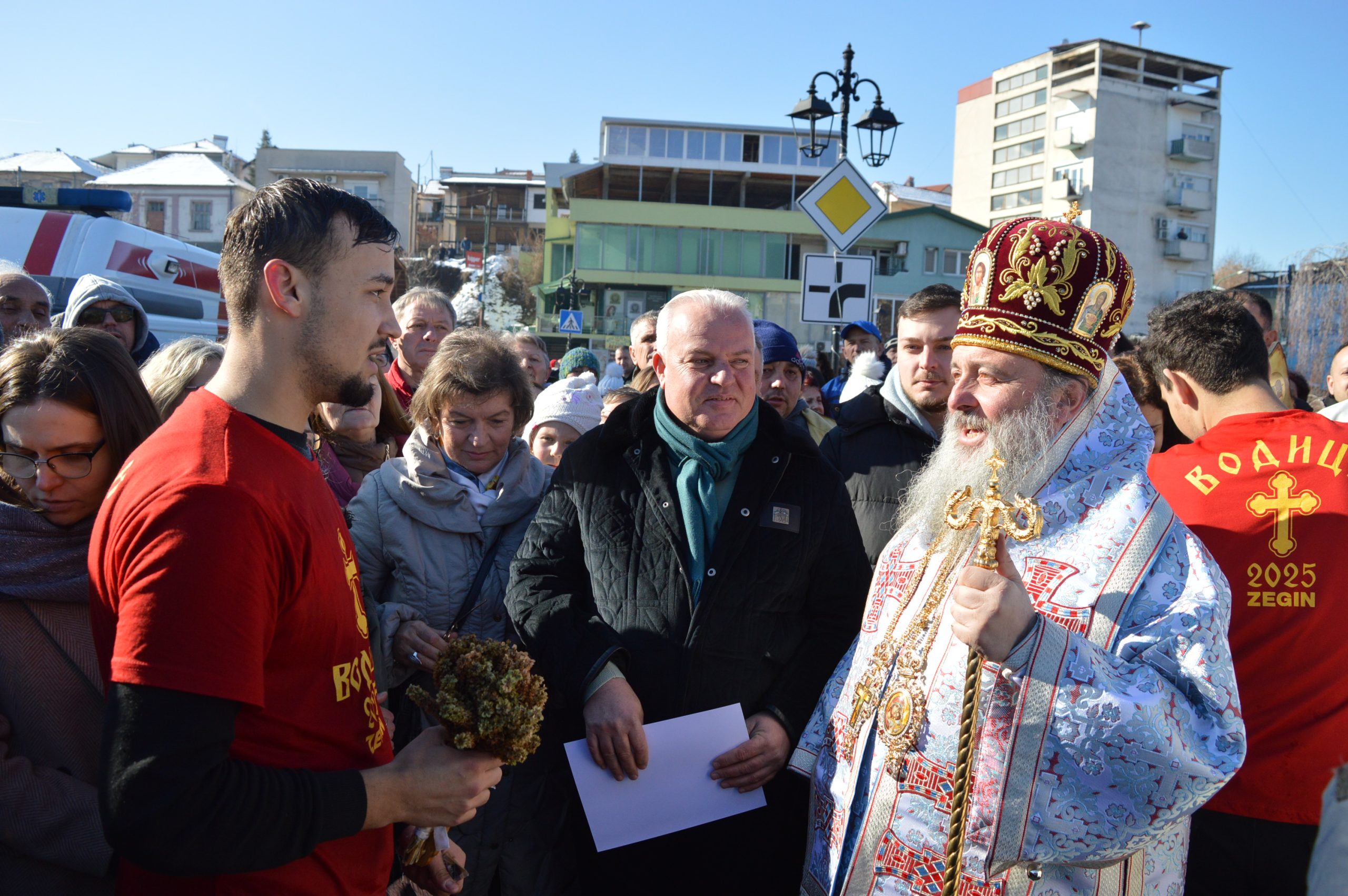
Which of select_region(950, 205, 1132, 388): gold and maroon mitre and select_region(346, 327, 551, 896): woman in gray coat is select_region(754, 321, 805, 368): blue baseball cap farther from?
select_region(950, 205, 1132, 388): gold and maroon mitre

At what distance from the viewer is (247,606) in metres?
1.59

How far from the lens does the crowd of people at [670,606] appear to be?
167cm

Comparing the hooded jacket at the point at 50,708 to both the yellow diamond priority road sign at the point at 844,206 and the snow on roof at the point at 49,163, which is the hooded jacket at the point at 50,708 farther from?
the snow on roof at the point at 49,163

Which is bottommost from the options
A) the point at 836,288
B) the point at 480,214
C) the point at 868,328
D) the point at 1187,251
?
the point at 868,328

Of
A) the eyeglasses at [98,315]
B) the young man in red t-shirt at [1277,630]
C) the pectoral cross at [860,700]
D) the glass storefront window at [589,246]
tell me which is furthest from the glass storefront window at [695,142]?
the pectoral cross at [860,700]

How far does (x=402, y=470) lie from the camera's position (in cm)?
350

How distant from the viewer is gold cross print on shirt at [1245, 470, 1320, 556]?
2893 millimetres

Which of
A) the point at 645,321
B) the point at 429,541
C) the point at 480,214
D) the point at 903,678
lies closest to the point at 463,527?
the point at 429,541

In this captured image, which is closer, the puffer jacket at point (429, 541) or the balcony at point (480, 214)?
the puffer jacket at point (429, 541)

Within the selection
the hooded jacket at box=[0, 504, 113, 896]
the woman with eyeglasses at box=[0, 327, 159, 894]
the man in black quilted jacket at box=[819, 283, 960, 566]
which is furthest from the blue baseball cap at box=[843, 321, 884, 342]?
the hooded jacket at box=[0, 504, 113, 896]

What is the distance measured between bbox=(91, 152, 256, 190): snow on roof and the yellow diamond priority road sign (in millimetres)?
54618

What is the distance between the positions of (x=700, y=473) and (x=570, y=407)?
5.37 feet

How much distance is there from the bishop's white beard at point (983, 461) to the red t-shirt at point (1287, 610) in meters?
1.05

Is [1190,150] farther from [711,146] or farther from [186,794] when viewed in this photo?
[186,794]
